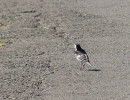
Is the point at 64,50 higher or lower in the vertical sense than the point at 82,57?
lower

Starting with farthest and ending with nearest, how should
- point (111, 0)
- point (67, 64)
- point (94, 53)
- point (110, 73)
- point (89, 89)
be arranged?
1. point (111, 0)
2. point (94, 53)
3. point (67, 64)
4. point (110, 73)
5. point (89, 89)

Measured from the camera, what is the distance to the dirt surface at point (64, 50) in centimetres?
953

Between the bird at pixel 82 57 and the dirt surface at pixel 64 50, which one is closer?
the dirt surface at pixel 64 50

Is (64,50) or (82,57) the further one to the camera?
(64,50)

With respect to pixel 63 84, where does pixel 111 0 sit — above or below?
below

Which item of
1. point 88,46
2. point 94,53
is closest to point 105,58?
point 94,53

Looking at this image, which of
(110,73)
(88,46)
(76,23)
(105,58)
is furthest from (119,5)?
(110,73)

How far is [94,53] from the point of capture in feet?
41.6

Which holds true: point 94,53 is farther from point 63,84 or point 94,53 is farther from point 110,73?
point 63,84

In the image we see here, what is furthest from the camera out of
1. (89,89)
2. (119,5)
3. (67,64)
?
(119,5)

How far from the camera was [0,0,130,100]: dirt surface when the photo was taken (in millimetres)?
9531

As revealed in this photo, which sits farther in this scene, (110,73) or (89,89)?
(110,73)

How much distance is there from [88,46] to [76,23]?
11.4 feet

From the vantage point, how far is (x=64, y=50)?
42.3 ft
